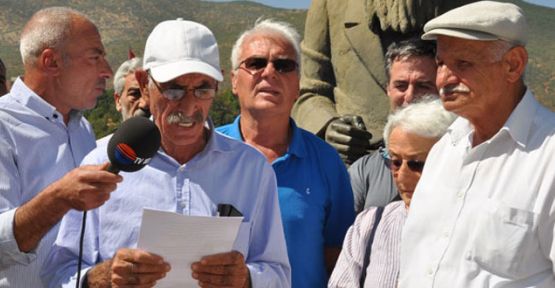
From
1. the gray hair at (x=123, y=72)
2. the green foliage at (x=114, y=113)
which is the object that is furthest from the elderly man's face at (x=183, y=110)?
the green foliage at (x=114, y=113)

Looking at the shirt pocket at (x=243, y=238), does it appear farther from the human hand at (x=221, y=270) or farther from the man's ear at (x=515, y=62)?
the man's ear at (x=515, y=62)

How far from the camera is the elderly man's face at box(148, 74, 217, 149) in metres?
3.95

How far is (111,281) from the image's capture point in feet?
12.2

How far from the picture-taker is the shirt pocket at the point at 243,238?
3.98 metres

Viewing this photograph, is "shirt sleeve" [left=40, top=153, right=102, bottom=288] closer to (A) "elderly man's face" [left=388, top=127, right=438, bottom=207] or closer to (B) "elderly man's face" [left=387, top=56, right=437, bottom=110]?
(A) "elderly man's face" [left=388, top=127, right=438, bottom=207]

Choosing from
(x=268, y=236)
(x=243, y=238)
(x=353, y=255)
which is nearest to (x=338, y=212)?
(x=353, y=255)

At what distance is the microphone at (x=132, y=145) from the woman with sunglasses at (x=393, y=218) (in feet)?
4.38

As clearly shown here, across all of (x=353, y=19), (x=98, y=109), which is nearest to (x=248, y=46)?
(x=353, y=19)

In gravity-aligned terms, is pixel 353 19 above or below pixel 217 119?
above

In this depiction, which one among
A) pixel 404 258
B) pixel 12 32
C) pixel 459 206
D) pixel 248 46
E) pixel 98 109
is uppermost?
pixel 248 46

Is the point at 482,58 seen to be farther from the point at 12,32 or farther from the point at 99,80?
the point at 12,32

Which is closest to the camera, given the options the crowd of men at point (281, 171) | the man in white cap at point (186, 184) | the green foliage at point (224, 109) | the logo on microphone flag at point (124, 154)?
the logo on microphone flag at point (124, 154)

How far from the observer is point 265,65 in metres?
4.94

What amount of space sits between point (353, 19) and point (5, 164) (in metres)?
3.51
